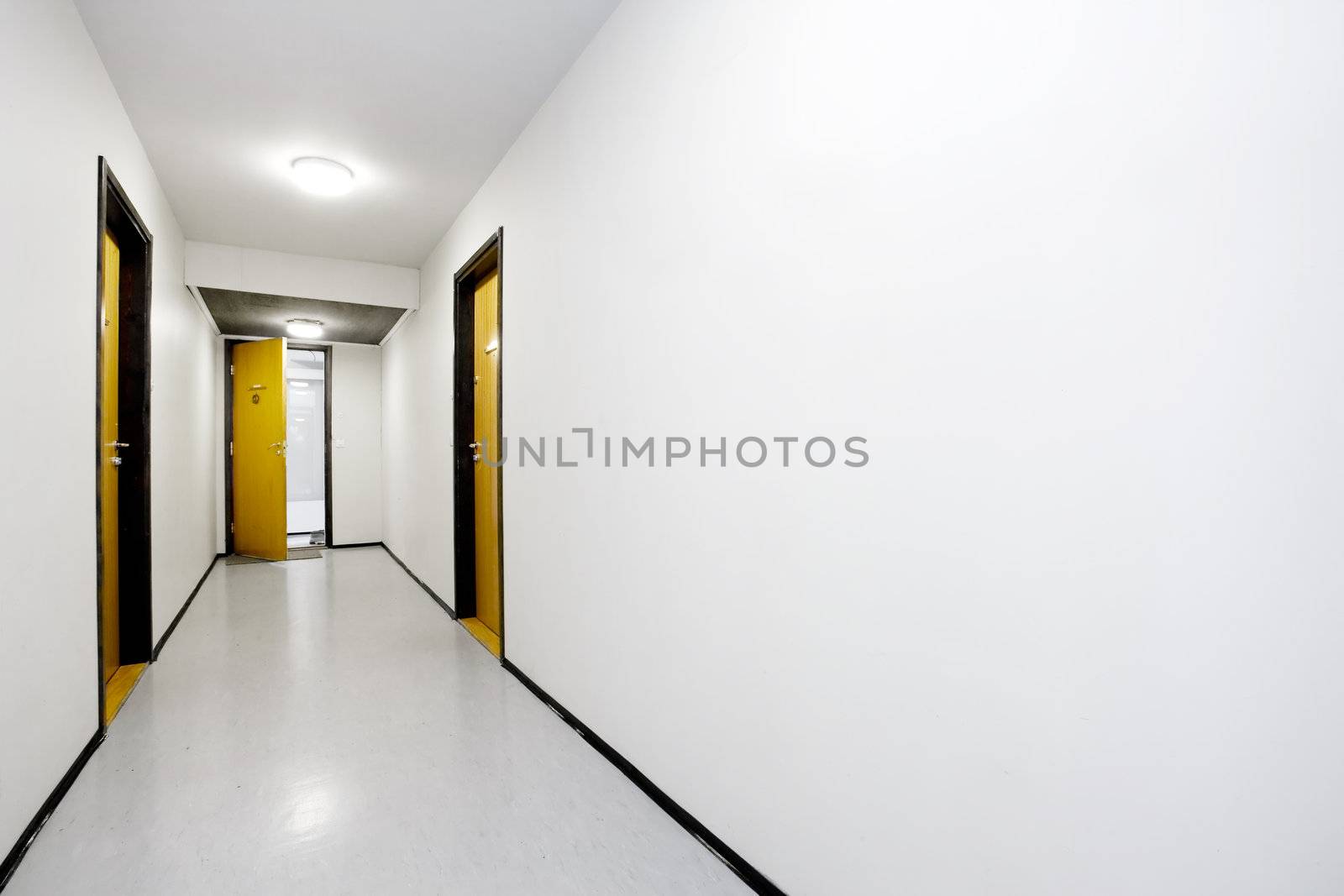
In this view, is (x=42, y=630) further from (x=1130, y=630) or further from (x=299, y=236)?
(x=299, y=236)

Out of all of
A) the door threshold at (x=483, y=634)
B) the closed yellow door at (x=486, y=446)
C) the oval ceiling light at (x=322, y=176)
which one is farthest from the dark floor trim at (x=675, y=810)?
the oval ceiling light at (x=322, y=176)

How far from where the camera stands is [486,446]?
12.5 feet

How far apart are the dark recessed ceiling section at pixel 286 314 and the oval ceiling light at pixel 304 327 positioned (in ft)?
0.18

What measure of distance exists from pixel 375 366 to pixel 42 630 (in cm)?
561

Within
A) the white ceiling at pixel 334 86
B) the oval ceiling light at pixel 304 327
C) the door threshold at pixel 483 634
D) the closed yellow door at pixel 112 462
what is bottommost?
the door threshold at pixel 483 634

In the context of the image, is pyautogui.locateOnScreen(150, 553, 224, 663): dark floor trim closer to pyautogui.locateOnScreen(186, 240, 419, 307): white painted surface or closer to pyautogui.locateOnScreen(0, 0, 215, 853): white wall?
pyautogui.locateOnScreen(0, 0, 215, 853): white wall

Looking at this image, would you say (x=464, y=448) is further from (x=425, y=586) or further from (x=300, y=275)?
(x=300, y=275)

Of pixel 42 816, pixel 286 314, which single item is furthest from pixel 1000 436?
pixel 286 314

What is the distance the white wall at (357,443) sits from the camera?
688 cm

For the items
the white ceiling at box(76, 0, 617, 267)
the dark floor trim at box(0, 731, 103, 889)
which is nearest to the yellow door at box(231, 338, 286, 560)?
the white ceiling at box(76, 0, 617, 267)

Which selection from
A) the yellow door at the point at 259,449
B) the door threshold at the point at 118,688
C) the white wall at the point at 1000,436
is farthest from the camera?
the yellow door at the point at 259,449

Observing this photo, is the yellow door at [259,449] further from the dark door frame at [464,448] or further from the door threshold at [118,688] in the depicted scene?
the door threshold at [118,688]

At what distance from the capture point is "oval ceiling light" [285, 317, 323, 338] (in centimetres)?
589

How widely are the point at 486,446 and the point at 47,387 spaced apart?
→ 207cm
